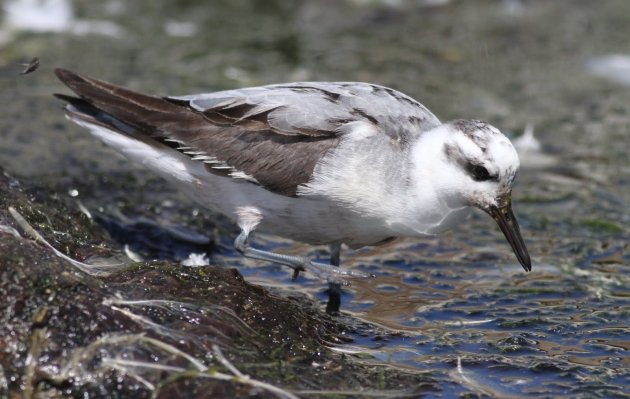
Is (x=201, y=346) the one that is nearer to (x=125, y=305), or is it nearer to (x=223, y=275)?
(x=125, y=305)

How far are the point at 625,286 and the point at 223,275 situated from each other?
8.83 ft

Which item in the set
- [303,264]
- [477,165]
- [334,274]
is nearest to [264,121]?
[303,264]

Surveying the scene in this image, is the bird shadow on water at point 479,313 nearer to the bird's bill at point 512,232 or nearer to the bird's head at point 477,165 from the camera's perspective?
the bird's bill at point 512,232

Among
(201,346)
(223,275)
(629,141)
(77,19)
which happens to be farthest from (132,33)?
(201,346)

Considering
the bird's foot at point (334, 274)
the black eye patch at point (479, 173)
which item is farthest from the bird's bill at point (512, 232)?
the bird's foot at point (334, 274)

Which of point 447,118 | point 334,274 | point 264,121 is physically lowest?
point 334,274

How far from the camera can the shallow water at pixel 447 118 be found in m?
5.86

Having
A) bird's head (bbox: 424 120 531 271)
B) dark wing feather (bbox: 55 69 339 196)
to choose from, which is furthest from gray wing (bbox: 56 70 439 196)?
bird's head (bbox: 424 120 531 271)

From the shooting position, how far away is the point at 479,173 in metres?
6.02

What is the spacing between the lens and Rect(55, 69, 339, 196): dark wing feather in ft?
20.3

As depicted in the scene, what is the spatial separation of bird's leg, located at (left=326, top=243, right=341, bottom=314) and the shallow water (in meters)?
0.07

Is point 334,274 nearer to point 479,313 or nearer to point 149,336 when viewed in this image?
point 479,313

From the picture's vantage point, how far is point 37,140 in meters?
8.93

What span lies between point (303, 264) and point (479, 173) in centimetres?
121
